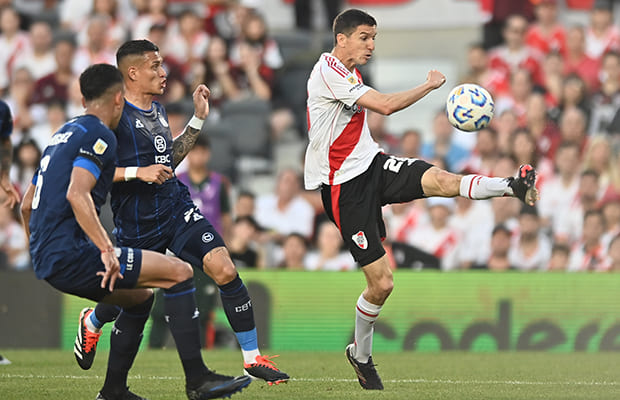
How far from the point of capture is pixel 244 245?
13.0m

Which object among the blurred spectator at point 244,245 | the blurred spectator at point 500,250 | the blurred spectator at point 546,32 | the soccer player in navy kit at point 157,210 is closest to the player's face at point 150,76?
the soccer player in navy kit at point 157,210

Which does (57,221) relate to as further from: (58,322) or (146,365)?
(58,322)

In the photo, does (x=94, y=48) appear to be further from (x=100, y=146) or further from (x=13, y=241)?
(x=100, y=146)

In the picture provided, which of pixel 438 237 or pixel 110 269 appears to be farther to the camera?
pixel 438 237

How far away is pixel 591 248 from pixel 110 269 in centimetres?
869

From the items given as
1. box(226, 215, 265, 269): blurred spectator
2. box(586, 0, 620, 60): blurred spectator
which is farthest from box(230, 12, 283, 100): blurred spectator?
box(586, 0, 620, 60): blurred spectator

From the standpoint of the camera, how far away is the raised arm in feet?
23.8

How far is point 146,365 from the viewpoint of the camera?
32.7 ft

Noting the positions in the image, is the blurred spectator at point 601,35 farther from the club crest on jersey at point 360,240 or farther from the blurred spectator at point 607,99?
the club crest on jersey at point 360,240

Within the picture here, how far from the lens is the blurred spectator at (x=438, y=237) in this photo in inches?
522

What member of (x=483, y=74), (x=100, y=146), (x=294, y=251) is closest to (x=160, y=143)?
(x=100, y=146)

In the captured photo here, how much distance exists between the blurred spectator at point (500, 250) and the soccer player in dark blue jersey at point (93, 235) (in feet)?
23.9

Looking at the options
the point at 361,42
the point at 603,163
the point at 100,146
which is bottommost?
the point at 603,163

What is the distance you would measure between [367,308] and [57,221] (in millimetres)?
2949
